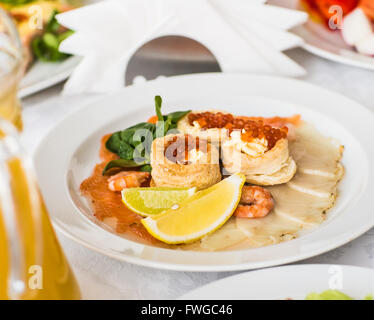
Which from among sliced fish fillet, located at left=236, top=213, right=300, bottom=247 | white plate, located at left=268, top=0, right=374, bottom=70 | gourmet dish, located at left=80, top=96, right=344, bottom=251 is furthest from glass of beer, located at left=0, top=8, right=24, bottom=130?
white plate, located at left=268, top=0, right=374, bottom=70

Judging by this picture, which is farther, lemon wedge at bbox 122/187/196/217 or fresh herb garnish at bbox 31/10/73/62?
fresh herb garnish at bbox 31/10/73/62

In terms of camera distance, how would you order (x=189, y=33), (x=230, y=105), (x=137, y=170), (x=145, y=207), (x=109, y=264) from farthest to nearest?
(x=189, y=33) → (x=230, y=105) → (x=137, y=170) → (x=145, y=207) → (x=109, y=264)

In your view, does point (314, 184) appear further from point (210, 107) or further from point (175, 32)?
point (175, 32)

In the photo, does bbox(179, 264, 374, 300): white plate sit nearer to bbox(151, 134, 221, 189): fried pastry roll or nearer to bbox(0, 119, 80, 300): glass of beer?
bbox(0, 119, 80, 300): glass of beer

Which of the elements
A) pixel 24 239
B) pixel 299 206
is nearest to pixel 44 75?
pixel 299 206
